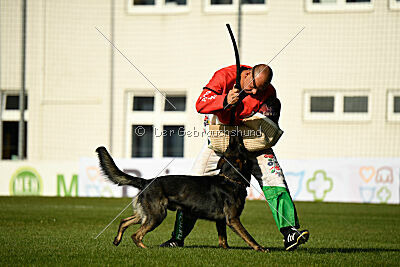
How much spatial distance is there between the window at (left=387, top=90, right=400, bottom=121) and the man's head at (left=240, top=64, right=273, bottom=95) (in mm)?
13554

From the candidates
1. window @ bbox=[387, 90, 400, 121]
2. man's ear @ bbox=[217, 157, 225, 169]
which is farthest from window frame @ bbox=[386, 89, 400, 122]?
man's ear @ bbox=[217, 157, 225, 169]

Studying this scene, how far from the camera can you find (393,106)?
62.2ft

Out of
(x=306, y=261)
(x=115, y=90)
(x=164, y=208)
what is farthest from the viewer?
(x=115, y=90)

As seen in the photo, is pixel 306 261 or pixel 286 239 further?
pixel 286 239

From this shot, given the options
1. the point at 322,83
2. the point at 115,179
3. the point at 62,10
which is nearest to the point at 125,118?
the point at 62,10

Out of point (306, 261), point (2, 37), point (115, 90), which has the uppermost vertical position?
point (2, 37)

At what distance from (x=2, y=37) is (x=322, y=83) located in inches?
374

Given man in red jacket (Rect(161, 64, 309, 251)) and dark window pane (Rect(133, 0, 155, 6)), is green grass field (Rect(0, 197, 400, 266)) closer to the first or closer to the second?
man in red jacket (Rect(161, 64, 309, 251))

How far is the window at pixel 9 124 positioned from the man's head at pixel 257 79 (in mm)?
15474

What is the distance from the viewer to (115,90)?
20.1 meters

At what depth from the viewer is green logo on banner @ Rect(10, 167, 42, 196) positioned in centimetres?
1712

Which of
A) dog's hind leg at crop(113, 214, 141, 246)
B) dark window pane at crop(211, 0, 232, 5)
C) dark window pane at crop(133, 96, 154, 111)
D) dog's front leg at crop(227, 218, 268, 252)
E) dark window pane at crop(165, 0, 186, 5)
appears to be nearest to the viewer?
dog's front leg at crop(227, 218, 268, 252)

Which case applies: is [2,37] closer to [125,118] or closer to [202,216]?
[125,118]

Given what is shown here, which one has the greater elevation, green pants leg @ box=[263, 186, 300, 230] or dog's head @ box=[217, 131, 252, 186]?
dog's head @ box=[217, 131, 252, 186]
